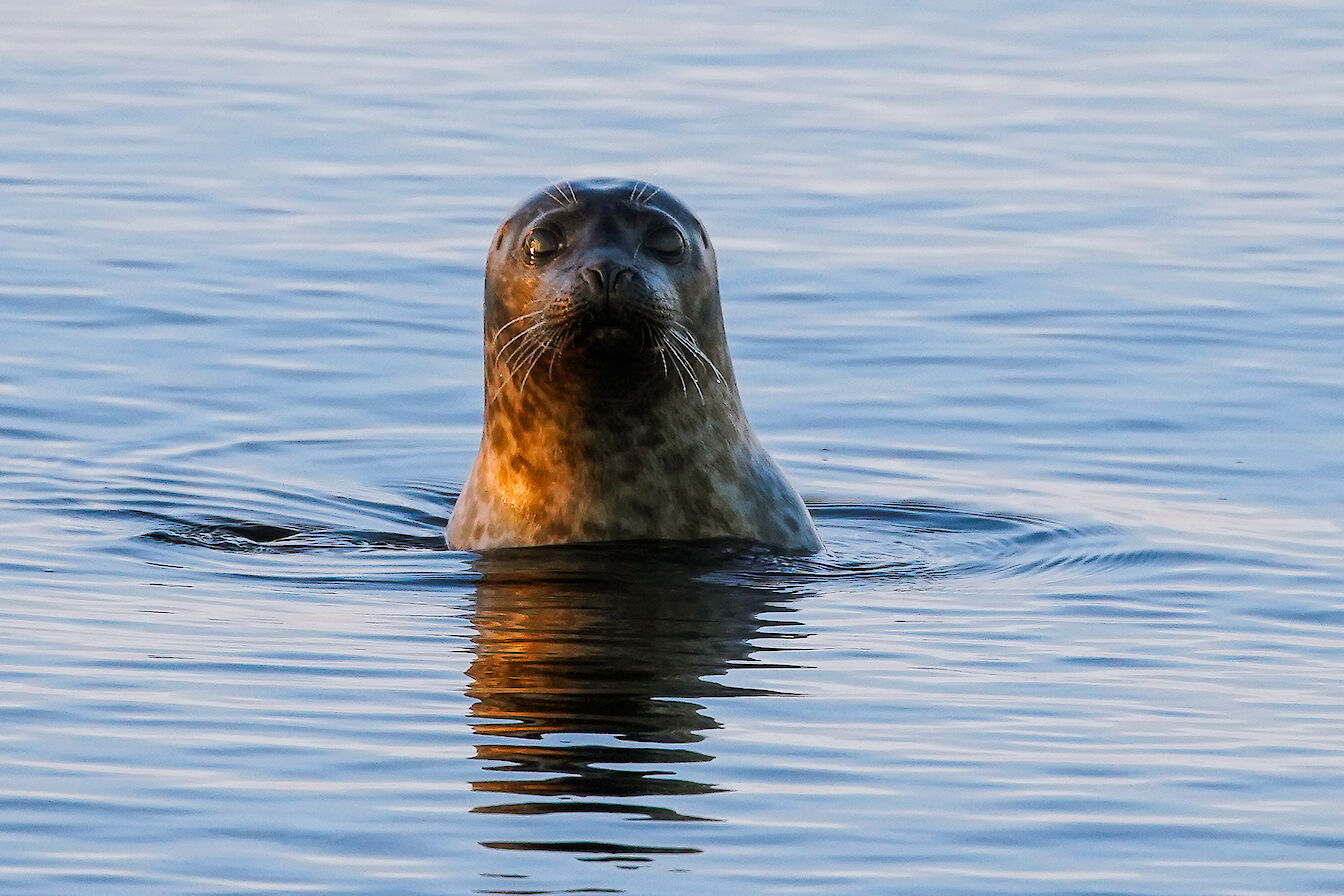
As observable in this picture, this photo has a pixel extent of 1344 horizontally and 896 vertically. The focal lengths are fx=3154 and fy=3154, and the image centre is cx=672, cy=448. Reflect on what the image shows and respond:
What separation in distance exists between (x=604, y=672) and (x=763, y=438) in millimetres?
4936

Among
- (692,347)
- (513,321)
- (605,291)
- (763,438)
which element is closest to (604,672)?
(605,291)

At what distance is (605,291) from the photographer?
388 inches

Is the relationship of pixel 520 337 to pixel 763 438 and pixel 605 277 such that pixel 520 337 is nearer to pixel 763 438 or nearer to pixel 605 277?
pixel 605 277

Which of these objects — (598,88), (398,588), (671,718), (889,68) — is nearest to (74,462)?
(398,588)

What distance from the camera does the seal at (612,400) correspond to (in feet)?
33.4

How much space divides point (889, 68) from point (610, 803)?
17.0m

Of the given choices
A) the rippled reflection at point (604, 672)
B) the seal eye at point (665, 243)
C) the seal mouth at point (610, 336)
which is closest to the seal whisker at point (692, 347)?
the seal mouth at point (610, 336)

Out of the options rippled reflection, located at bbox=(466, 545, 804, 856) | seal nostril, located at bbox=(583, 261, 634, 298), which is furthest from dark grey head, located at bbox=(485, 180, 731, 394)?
rippled reflection, located at bbox=(466, 545, 804, 856)

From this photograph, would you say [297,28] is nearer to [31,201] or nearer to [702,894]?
[31,201]

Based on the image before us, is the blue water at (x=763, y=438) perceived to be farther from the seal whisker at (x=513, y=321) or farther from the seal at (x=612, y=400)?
the seal whisker at (x=513, y=321)

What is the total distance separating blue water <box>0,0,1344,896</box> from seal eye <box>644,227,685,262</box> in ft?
3.29

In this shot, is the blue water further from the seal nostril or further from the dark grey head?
the seal nostril

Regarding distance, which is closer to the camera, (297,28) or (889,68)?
(889,68)

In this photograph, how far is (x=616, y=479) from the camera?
10.5 m
